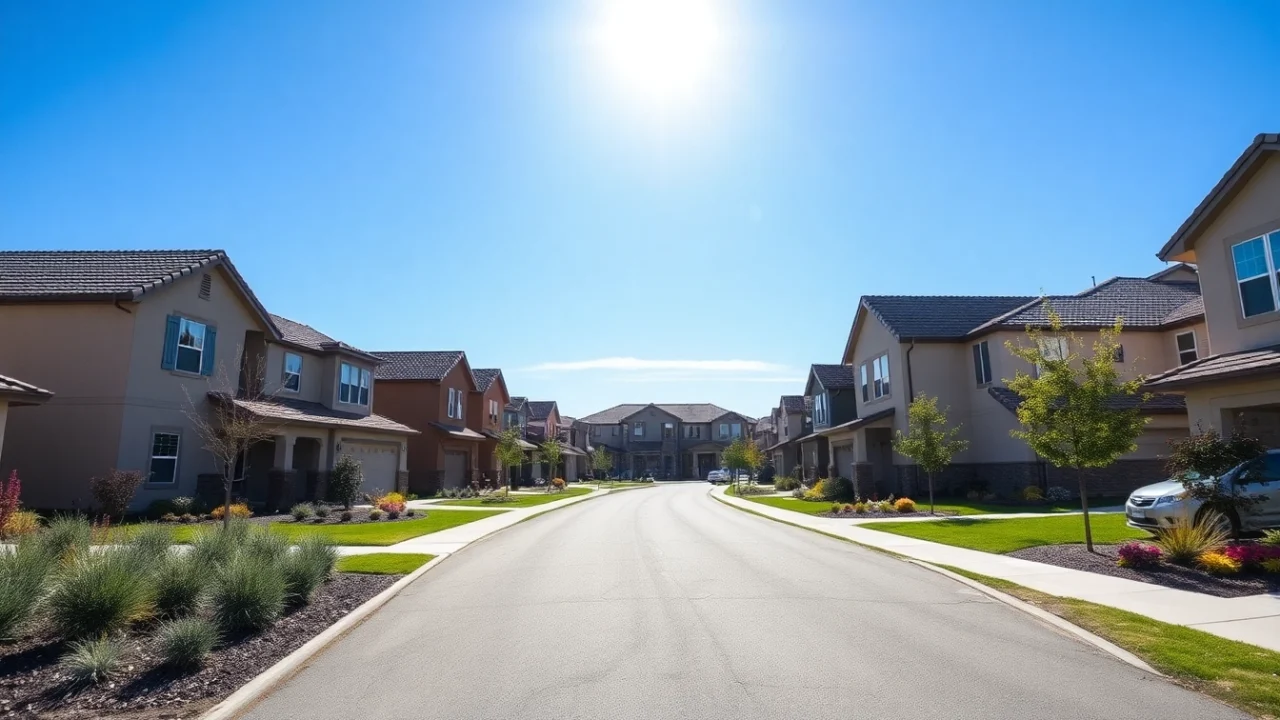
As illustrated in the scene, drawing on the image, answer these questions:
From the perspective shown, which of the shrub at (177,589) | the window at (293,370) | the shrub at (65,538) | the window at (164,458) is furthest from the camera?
the window at (293,370)

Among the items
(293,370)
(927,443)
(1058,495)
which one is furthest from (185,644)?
(1058,495)

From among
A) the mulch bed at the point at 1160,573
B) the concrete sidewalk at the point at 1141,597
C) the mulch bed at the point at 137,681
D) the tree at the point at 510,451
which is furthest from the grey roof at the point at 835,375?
the mulch bed at the point at 137,681

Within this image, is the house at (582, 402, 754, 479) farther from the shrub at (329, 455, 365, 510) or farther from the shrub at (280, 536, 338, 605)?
the shrub at (280, 536, 338, 605)

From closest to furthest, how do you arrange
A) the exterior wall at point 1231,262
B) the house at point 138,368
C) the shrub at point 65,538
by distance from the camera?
the shrub at point 65,538
the exterior wall at point 1231,262
the house at point 138,368

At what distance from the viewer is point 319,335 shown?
3412 centimetres

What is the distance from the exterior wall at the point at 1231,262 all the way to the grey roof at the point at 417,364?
3337 centimetres

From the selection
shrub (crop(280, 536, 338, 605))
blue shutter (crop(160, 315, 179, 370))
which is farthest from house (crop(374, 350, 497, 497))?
shrub (crop(280, 536, 338, 605))

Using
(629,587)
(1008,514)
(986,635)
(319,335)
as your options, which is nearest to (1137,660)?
(986,635)

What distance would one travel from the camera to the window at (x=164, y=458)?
21.7 metres

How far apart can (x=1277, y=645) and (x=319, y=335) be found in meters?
34.6

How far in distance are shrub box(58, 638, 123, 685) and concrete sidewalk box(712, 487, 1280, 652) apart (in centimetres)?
1064

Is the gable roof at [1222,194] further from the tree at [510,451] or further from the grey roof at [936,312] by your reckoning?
the tree at [510,451]

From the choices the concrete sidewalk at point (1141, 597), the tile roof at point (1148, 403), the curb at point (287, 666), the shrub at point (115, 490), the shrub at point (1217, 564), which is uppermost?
the tile roof at point (1148, 403)

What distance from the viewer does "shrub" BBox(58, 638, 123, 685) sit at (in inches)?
241
